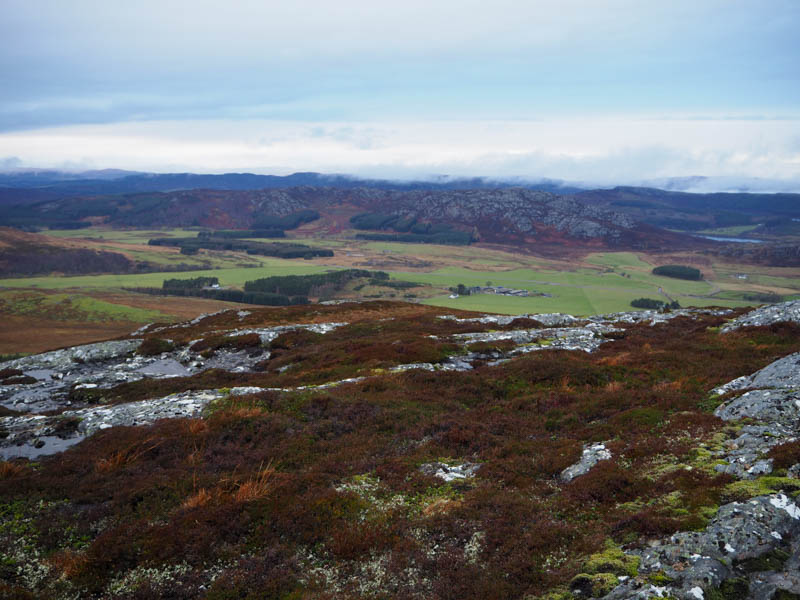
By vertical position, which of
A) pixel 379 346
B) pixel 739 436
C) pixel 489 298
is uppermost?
pixel 739 436

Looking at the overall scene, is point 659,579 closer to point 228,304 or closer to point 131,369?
point 131,369

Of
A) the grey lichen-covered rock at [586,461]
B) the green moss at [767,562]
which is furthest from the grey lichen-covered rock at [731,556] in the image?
the grey lichen-covered rock at [586,461]

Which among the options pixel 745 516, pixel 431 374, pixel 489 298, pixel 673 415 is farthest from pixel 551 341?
pixel 489 298

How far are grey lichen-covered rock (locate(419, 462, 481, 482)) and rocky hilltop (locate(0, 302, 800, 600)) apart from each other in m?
0.08

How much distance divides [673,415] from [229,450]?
638 inches

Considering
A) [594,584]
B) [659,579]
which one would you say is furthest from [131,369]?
[659,579]

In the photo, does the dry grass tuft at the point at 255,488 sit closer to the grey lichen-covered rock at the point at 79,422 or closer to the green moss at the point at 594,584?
the grey lichen-covered rock at the point at 79,422

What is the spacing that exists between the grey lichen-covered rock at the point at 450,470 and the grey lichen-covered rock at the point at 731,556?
5.86 m

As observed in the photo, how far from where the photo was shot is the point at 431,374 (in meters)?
24.4

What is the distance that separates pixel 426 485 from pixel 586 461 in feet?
16.8

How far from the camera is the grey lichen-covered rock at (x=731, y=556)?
7371 millimetres

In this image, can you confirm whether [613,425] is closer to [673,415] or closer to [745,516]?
[673,415]

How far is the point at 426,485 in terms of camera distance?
13070 mm

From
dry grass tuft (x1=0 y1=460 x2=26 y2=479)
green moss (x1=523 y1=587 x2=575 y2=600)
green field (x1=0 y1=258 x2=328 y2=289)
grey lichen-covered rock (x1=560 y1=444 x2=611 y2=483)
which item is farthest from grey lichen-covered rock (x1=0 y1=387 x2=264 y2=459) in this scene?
green field (x1=0 y1=258 x2=328 y2=289)
